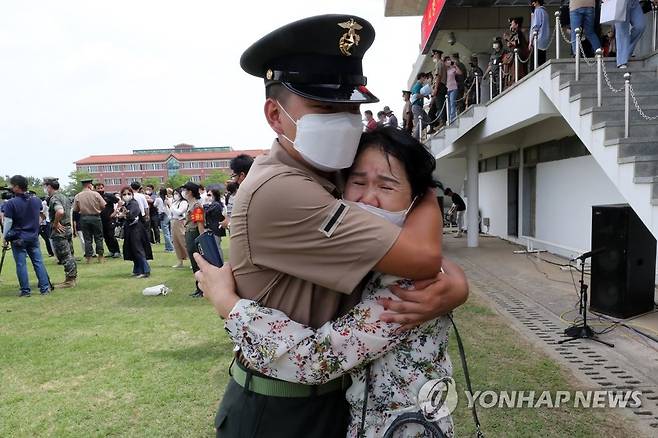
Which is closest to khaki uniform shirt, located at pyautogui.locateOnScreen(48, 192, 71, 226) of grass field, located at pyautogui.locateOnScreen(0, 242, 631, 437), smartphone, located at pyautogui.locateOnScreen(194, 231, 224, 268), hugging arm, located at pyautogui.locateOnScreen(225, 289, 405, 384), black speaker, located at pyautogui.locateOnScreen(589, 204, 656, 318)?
grass field, located at pyautogui.locateOnScreen(0, 242, 631, 437)

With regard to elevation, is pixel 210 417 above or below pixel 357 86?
below

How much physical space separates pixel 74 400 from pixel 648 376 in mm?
4801

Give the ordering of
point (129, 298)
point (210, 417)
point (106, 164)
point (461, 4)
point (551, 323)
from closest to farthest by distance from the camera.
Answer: point (210, 417), point (551, 323), point (129, 298), point (461, 4), point (106, 164)

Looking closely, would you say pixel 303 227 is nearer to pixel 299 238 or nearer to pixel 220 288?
pixel 299 238

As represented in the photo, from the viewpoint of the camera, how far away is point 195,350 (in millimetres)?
4930

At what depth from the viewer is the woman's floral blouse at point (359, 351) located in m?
1.19

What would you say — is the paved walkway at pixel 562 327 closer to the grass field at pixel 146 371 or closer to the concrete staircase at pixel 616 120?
the grass field at pixel 146 371

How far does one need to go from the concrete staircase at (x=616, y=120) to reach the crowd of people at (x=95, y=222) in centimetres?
417

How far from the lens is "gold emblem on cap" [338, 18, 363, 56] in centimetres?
130

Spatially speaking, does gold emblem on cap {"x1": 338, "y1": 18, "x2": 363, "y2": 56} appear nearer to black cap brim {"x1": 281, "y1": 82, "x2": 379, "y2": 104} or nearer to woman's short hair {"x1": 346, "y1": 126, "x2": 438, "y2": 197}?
black cap brim {"x1": 281, "y1": 82, "x2": 379, "y2": 104}

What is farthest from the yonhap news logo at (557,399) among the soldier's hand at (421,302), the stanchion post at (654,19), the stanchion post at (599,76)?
the stanchion post at (654,19)

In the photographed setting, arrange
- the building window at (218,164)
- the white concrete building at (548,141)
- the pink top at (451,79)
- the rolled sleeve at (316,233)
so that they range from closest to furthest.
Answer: the rolled sleeve at (316,233), the white concrete building at (548,141), the pink top at (451,79), the building window at (218,164)

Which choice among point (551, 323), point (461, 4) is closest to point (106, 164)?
point (461, 4)

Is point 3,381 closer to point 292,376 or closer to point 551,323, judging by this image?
point 292,376
